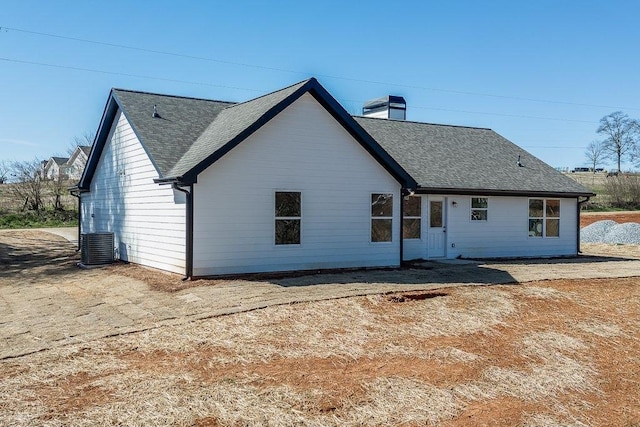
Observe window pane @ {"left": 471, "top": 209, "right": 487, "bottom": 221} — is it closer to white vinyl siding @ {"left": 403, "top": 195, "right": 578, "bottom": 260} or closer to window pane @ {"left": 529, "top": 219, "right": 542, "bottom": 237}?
white vinyl siding @ {"left": 403, "top": 195, "right": 578, "bottom": 260}

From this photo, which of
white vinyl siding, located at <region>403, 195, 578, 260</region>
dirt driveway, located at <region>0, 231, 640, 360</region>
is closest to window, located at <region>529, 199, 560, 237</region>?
white vinyl siding, located at <region>403, 195, 578, 260</region>

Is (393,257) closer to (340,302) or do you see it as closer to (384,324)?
(340,302)

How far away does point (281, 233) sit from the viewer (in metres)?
14.1

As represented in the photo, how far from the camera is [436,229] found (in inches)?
733

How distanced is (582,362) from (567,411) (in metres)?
2.02

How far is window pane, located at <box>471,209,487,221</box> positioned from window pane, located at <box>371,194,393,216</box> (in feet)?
15.1

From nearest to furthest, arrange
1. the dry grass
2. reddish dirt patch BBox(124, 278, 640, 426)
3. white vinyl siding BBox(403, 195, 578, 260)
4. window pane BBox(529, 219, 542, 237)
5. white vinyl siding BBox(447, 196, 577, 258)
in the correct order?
the dry grass < reddish dirt patch BBox(124, 278, 640, 426) < white vinyl siding BBox(403, 195, 578, 260) < white vinyl siding BBox(447, 196, 577, 258) < window pane BBox(529, 219, 542, 237)

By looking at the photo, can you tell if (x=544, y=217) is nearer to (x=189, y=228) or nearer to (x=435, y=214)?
(x=435, y=214)

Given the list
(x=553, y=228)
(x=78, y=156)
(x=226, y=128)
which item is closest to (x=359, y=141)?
(x=226, y=128)

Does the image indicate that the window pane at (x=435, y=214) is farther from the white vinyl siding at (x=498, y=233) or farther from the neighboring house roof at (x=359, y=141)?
the neighboring house roof at (x=359, y=141)

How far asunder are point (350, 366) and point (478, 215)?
13.5 metres

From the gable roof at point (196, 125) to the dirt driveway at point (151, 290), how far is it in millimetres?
2722

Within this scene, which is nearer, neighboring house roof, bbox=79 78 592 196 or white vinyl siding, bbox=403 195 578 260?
neighboring house roof, bbox=79 78 592 196

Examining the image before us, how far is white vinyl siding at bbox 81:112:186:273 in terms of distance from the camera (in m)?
13.9
